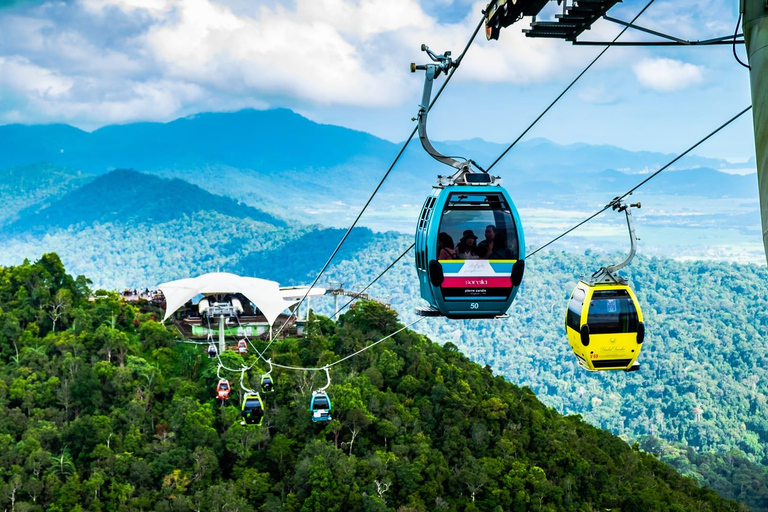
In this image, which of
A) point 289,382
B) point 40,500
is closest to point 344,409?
point 289,382

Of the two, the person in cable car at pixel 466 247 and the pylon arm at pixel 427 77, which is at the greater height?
the pylon arm at pixel 427 77

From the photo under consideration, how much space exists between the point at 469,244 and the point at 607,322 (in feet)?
18.8

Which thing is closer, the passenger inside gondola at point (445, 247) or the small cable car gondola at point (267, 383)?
the passenger inside gondola at point (445, 247)

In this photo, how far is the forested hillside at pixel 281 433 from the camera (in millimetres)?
49250

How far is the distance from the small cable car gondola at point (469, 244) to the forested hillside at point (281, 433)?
3281 cm

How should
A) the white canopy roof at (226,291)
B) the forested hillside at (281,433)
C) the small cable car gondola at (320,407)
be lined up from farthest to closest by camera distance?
the white canopy roof at (226,291), the forested hillside at (281,433), the small cable car gondola at (320,407)

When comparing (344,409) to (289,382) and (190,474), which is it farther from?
(190,474)

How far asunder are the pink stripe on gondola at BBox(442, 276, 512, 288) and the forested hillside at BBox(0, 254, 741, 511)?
32926 millimetres

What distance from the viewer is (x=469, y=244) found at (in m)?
16.7

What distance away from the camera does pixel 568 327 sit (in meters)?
22.2

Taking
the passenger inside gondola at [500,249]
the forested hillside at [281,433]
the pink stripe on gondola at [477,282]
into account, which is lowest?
the forested hillside at [281,433]

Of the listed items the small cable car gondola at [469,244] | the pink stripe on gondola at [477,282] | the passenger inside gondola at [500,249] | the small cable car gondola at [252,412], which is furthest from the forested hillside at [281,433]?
the passenger inside gondola at [500,249]

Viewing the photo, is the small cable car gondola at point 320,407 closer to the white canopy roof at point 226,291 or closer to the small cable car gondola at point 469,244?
the white canopy roof at point 226,291

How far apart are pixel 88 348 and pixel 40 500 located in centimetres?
1099
